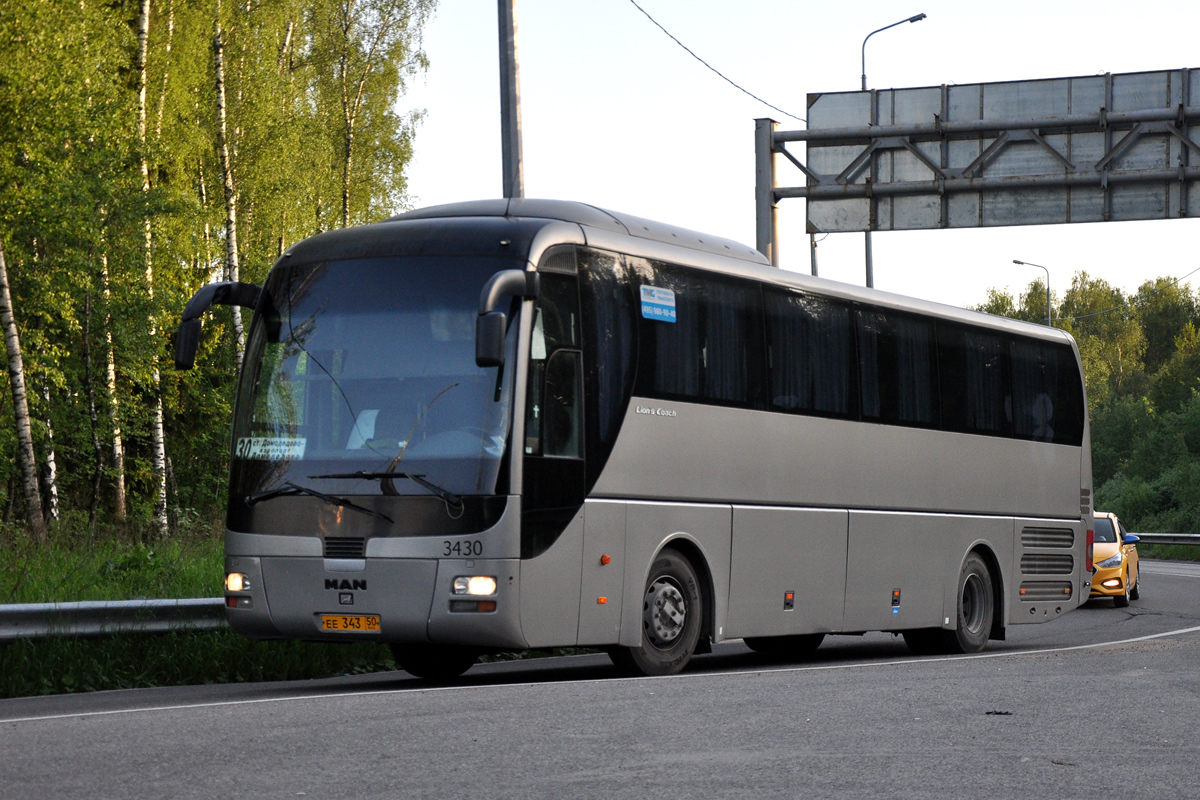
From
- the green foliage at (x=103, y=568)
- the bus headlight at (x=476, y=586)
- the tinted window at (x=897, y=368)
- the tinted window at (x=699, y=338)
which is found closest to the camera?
the bus headlight at (x=476, y=586)

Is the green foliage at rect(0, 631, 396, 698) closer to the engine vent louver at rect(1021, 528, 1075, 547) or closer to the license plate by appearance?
the license plate

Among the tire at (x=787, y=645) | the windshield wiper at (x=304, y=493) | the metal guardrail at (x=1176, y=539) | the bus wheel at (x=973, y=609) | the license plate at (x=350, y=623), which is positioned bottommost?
the metal guardrail at (x=1176, y=539)

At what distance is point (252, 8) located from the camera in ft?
141

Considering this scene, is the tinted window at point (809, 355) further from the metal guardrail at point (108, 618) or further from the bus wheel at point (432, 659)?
the metal guardrail at point (108, 618)

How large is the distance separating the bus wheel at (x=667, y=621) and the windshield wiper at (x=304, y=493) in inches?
91.7

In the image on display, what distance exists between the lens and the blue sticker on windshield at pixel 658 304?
504 inches

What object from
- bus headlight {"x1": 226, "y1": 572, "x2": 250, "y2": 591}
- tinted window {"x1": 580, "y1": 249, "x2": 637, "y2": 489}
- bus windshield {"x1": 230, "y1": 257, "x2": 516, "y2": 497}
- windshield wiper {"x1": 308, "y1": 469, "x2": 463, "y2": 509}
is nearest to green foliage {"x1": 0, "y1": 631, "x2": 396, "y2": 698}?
bus headlight {"x1": 226, "y1": 572, "x2": 250, "y2": 591}

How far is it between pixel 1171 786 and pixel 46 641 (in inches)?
320

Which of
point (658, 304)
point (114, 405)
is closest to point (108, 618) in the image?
point (658, 304)

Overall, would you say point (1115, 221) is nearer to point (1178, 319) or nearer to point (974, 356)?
point (974, 356)

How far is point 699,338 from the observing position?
13352 millimetres

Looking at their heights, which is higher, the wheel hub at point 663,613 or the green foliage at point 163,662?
the wheel hub at point 663,613

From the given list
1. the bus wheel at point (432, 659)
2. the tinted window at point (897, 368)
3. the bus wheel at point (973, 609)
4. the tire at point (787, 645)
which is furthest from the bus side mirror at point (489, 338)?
the bus wheel at point (973, 609)

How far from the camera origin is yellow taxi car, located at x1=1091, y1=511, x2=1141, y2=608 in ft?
82.5
